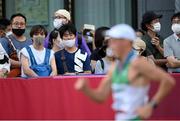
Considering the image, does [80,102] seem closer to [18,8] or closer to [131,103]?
[131,103]

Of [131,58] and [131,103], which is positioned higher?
[131,58]

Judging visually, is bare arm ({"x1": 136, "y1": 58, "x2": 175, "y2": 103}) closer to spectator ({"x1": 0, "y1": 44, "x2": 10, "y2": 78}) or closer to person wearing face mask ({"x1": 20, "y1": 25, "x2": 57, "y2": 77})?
person wearing face mask ({"x1": 20, "y1": 25, "x2": 57, "y2": 77})

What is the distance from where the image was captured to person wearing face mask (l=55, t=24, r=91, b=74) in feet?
33.8

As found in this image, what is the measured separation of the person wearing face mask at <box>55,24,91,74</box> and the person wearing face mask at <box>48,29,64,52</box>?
38 centimetres

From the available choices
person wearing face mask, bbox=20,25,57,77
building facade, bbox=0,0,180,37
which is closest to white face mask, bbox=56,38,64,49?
person wearing face mask, bbox=20,25,57,77

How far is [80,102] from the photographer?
930 centimetres

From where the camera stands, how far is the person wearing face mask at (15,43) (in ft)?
35.2

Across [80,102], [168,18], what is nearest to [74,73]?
[80,102]

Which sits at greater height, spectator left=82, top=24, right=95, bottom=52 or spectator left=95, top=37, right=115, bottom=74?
spectator left=82, top=24, right=95, bottom=52

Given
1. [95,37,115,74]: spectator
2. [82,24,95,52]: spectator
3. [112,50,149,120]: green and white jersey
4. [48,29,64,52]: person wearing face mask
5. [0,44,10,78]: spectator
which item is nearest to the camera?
[112,50,149,120]: green and white jersey

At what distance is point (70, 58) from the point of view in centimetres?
1030

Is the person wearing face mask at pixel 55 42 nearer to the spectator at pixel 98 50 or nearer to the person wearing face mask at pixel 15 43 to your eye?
→ the person wearing face mask at pixel 15 43

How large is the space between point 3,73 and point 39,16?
6.59 meters

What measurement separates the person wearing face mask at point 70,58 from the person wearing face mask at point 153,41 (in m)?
1.20
